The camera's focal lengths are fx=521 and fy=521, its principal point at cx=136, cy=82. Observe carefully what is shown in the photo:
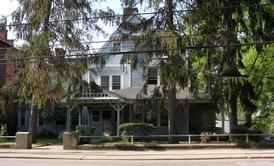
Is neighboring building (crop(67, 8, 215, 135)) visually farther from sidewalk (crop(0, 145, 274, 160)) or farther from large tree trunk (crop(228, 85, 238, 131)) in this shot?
sidewalk (crop(0, 145, 274, 160))

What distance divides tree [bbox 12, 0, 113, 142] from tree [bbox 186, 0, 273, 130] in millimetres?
6382

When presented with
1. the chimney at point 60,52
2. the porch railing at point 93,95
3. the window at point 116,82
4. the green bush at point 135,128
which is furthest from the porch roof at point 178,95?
the chimney at point 60,52

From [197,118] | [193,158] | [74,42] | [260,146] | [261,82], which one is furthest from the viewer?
[197,118]

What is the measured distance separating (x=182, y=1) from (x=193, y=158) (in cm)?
1316

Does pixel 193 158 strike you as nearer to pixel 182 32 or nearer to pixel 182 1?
pixel 182 32

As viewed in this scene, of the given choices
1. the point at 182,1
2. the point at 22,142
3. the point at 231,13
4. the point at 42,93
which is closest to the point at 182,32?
the point at 182,1

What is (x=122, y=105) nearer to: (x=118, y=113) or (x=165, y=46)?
(x=118, y=113)

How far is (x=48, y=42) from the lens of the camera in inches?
1377

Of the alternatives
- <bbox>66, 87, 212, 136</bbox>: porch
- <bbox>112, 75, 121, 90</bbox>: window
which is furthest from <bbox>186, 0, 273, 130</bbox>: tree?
<bbox>112, 75, 121, 90</bbox>: window

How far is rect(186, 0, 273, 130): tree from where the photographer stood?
3406 centimetres

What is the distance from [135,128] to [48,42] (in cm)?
936

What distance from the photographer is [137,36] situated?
33.9 m

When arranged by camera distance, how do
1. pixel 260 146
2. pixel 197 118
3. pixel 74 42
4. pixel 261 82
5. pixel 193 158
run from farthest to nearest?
pixel 197 118 → pixel 261 82 → pixel 74 42 → pixel 260 146 → pixel 193 158

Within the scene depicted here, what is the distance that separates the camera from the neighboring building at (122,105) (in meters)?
41.5
